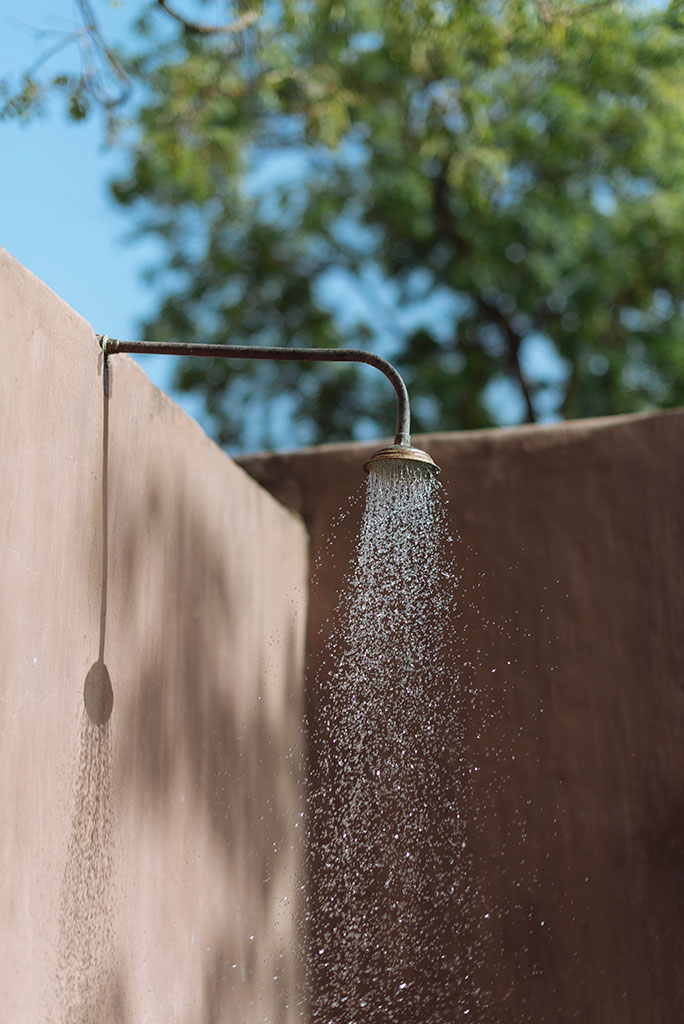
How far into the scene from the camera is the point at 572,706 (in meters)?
3.03

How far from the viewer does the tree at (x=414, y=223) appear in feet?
20.0

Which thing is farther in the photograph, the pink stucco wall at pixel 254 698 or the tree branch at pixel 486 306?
the tree branch at pixel 486 306

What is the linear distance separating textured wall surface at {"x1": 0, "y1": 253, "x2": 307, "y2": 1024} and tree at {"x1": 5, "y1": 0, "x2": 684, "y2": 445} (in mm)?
3481

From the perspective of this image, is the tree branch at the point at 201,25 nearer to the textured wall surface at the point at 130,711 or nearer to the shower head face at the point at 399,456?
the textured wall surface at the point at 130,711

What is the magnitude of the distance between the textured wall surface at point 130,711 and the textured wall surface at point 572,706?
49cm

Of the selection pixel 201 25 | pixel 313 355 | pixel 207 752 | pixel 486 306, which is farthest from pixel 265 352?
pixel 486 306

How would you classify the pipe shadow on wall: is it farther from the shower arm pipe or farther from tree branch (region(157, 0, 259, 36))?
tree branch (region(157, 0, 259, 36))

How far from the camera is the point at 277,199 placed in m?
8.38

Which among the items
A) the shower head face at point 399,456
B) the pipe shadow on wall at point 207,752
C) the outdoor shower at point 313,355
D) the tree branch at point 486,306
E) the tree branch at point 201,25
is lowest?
the pipe shadow on wall at point 207,752

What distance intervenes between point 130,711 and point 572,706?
152 centimetres

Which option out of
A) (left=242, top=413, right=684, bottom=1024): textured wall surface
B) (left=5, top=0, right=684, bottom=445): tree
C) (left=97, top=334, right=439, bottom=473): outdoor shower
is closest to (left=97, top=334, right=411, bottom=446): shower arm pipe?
(left=97, top=334, right=439, bottom=473): outdoor shower

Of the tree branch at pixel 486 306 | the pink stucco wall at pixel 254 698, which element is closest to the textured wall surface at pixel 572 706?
the pink stucco wall at pixel 254 698

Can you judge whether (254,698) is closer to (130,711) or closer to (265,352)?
(130,711)

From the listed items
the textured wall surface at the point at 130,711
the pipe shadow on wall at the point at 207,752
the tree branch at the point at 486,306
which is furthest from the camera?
the tree branch at the point at 486,306
